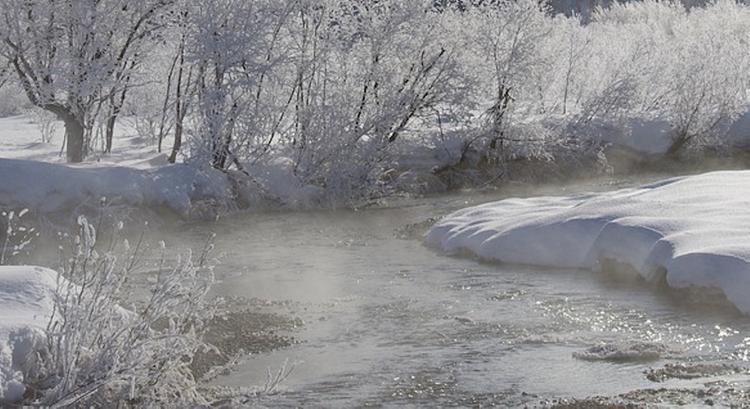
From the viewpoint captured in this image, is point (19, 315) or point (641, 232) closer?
point (19, 315)

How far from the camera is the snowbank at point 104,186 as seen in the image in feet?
75.7

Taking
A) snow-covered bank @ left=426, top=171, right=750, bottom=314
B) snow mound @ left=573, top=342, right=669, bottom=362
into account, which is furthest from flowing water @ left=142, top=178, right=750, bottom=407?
snow-covered bank @ left=426, top=171, right=750, bottom=314

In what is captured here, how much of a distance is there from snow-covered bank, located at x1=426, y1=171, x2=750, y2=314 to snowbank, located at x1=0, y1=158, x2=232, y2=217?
23.0 feet

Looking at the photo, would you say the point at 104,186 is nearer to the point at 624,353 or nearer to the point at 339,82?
the point at 339,82

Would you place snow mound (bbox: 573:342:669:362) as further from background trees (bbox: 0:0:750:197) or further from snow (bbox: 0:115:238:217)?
background trees (bbox: 0:0:750:197)

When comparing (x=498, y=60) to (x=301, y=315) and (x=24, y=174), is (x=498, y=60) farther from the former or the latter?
(x=301, y=315)

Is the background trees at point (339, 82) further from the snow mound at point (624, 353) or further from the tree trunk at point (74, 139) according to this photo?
the snow mound at point (624, 353)

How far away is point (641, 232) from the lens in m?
16.4

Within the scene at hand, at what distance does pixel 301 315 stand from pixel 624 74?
23748 millimetres

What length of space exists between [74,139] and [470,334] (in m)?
17.5

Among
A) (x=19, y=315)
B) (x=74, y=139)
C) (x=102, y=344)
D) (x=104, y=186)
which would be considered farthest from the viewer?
(x=74, y=139)

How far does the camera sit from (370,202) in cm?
2798

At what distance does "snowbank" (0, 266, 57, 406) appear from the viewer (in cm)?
837

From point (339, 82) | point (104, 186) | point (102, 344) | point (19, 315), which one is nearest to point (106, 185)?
point (104, 186)
